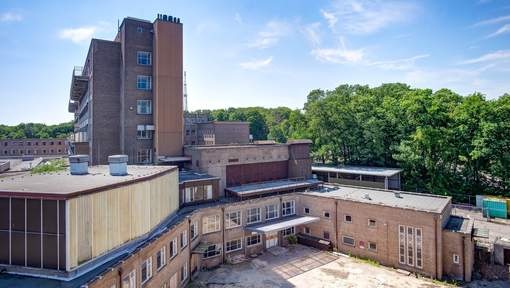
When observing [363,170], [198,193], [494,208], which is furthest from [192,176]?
[494,208]

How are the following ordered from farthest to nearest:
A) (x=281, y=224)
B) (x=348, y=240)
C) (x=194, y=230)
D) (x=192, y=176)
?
(x=192, y=176) → (x=281, y=224) → (x=348, y=240) → (x=194, y=230)

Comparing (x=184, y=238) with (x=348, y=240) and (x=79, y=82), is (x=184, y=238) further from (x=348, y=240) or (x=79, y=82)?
(x=79, y=82)

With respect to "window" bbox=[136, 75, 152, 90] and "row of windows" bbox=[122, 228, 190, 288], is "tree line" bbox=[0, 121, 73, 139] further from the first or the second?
"row of windows" bbox=[122, 228, 190, 288]

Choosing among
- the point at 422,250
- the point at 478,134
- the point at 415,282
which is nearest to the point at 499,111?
the point at 478,134

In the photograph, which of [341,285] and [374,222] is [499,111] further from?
[341,285]

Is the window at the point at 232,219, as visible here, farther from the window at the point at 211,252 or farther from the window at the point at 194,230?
the window at the point at 194,230

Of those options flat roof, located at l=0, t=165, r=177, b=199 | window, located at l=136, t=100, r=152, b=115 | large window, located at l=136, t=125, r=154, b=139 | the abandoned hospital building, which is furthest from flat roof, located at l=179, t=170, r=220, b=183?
flat roof, located at l=0, t=165, r=177, b=199
